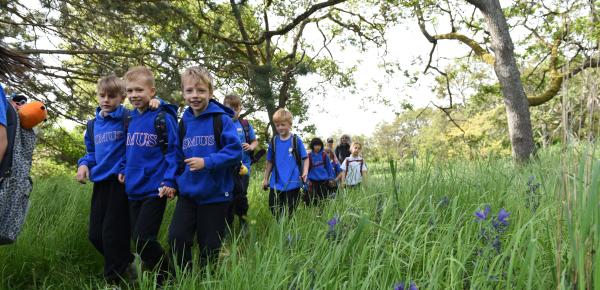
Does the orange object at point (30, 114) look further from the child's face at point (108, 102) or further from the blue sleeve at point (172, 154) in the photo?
the child's face at point (108, 102)

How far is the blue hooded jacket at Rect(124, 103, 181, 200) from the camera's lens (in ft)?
10.5

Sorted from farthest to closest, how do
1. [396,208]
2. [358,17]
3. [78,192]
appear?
[358,17] → [78,192] → [396,208]

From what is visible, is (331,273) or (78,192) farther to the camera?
(78,192)

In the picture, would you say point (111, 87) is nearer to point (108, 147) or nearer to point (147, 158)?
point (108, 147)

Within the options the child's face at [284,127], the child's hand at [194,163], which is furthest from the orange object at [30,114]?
the child's face at [284,127]

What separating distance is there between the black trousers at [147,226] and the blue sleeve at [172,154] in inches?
8.0

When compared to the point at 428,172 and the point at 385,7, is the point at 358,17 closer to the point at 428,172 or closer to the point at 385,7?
the point at 385,7

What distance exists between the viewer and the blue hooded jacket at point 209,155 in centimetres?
306

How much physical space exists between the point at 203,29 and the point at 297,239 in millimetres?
6029

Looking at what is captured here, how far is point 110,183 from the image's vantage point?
3428 millimetres

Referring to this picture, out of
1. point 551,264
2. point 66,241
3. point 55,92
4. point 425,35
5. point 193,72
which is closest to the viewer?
point 551,264

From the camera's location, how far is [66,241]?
388cm

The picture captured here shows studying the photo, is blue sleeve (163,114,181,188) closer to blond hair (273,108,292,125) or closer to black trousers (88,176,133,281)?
black trousers (88,176,133,281)

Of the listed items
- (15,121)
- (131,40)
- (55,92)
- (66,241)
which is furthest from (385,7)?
(15,121)
